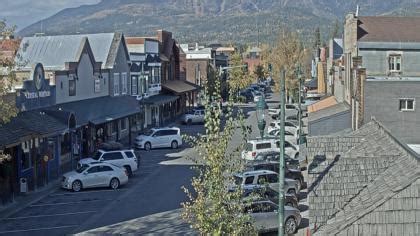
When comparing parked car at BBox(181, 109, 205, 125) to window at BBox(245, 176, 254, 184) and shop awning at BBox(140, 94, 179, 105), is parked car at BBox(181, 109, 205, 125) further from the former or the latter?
window at BBox(245, 176, 254, 184)

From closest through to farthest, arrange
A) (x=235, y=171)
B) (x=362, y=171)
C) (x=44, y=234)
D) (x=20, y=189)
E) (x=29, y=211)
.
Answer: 1. (x=235, y=171)
2. (x=362, y=171)
3. (x=44, y=234)
4. (x=29, y=211)
5. (x=20, y=189)

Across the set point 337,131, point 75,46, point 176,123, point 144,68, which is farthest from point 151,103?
point 337,131

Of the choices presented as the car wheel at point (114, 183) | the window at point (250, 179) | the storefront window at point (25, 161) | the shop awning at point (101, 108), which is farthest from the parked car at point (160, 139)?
the window at point (250, 179)

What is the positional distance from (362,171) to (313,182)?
1237 millimetres

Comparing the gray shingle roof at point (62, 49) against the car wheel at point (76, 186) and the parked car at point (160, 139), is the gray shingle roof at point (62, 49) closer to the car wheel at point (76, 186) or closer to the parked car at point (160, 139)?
the parked car at point (160, 139)

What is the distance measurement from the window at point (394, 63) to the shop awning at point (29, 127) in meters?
20.6

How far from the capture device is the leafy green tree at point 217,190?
13078 mm

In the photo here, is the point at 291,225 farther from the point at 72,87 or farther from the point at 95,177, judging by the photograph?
the point at 72,87

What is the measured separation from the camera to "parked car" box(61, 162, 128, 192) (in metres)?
32.9

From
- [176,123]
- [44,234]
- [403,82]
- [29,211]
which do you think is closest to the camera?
[44,234]

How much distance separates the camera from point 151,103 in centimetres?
6069

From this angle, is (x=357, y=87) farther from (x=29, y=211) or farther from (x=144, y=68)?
(x=144, y=68)

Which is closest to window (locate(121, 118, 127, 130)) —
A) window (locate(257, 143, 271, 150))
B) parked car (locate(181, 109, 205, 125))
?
parked car (locate(181, 109, 205, 125))

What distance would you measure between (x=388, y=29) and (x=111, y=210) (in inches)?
1021
